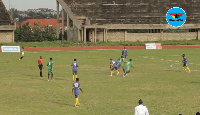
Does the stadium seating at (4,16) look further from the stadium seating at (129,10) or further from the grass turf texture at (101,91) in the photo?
the grass turf texture at (101,91)

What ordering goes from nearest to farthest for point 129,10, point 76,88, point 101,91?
point 76,88 → point 101,91 → point 129,10

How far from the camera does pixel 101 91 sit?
99.6ft

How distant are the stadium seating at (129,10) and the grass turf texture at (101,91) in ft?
137

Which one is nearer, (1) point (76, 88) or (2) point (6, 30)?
(1) point (76, 88)

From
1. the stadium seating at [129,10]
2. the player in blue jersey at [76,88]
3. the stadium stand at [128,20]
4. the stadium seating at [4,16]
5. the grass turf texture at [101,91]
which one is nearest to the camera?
the player in blue jersey at [76,88]

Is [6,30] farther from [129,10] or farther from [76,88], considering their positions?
[76,88]

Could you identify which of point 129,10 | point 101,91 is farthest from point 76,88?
point 129,10

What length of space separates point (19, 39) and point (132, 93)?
64395 mm

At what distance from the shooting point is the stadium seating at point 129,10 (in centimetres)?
8900

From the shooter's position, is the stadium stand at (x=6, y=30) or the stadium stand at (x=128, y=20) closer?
the stadium stand at (x=6, y=30)

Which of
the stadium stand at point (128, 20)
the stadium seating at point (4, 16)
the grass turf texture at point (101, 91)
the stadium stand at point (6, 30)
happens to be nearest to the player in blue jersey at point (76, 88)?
the grass turf texture at point (101, 91)

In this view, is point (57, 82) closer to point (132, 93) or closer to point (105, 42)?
point (132, 93)

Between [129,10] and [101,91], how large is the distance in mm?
62267

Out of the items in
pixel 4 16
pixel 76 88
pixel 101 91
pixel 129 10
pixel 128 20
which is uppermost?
pixel 129 10
